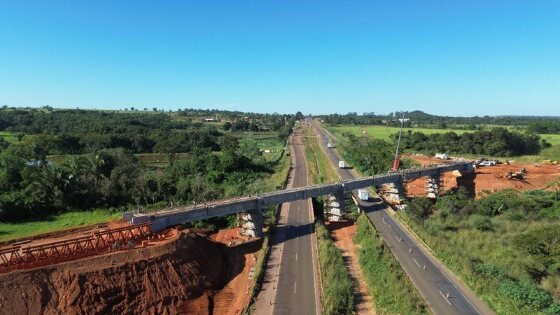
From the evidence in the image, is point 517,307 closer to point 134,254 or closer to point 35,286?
point 134,254

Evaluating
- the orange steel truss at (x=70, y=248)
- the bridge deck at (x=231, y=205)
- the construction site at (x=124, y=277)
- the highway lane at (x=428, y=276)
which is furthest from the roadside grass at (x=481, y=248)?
the orange steel truss at (x=70, y=248)

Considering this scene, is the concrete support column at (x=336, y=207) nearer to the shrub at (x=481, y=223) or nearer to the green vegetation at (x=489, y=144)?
the shrub at (x=481, y=223)

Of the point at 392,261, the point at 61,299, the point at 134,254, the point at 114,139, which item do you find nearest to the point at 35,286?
the point at 61,299

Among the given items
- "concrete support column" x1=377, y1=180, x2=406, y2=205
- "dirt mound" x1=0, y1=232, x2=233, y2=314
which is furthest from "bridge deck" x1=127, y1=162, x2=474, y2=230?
"concrete support column" x1=377, y1=180, x2=406, y2=205

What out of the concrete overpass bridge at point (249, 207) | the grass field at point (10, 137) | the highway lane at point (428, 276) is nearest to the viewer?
the highway lane at point (428, 276)

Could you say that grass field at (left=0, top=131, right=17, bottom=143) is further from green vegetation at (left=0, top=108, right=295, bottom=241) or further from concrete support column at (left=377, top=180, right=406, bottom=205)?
concrete support column at (left=377, top=180, right=406, bottom=205)

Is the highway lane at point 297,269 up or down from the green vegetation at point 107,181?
down

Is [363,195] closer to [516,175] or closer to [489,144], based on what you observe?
[516,175]
